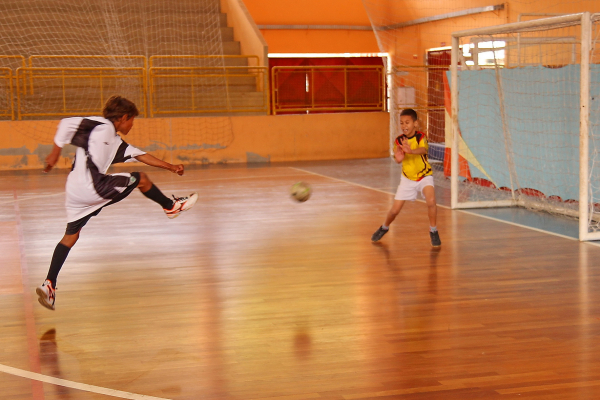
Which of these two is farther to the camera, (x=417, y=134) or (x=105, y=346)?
(x=417, y=134)

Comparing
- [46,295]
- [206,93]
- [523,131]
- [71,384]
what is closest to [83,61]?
[206,93]

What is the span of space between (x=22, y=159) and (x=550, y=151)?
1136 cm

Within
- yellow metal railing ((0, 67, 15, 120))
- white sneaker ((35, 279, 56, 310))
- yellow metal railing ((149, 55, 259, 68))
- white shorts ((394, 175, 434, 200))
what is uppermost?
yellow metal railing ((149, 55, 259, 68))

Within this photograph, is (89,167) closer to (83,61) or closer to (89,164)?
(89,164)

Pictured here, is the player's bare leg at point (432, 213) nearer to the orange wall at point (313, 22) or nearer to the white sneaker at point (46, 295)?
the white sneaker at point (46, 295)

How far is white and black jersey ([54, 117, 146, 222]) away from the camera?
4.97 m

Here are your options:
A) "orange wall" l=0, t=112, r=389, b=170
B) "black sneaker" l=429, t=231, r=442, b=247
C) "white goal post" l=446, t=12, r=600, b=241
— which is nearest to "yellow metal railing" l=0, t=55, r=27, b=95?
"orange wall" l=0, t=112, r=389, b=170

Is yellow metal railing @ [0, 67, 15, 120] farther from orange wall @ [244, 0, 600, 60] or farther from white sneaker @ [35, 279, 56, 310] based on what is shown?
white sneaker @ [35, 279, 56, 310]

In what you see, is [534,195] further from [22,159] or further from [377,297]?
[22,159]

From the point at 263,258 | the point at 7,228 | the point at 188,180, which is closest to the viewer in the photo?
the point at 263,258

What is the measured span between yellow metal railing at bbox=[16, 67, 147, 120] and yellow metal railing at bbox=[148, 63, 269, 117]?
58 cm

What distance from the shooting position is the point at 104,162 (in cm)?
509

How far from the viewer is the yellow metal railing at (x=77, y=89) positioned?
16938 millimetres

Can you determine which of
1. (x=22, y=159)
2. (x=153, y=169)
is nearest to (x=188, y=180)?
(x=153, y=169)
